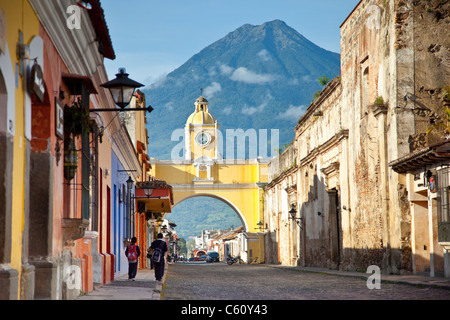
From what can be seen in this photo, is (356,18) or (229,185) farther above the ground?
(356,18)

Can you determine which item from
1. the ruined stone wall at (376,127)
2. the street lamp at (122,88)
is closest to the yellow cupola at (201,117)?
the ruined stone wall at (376,127)

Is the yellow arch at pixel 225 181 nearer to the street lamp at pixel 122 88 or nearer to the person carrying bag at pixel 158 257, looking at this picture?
the person carrying bag at pixel 158 257

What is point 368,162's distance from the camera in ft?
64.8

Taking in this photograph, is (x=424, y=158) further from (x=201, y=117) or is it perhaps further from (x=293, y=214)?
(x=201, y=117)

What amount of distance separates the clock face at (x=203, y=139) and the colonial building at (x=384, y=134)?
25.9 meters

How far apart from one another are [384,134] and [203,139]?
112 feet

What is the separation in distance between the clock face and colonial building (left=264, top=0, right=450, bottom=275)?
25.9 meters

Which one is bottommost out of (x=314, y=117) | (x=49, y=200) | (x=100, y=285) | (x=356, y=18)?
(x=100, y=285)

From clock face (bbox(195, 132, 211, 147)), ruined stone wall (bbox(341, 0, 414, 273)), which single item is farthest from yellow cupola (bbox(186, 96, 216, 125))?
ruined stone wall (bbox(341, 0, 414, 273))

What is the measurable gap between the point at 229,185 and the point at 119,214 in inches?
1016

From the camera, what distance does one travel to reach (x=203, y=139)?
5181 cm

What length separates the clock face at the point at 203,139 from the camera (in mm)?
51109

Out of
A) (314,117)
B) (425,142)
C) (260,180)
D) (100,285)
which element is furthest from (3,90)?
(260,180)
